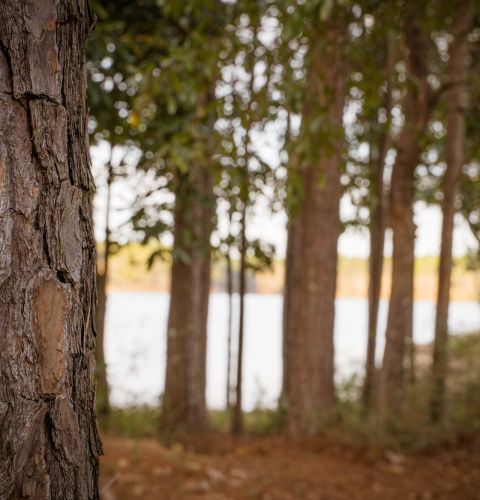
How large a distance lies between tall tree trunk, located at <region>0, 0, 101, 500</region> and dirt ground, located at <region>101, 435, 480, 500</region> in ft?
9.34

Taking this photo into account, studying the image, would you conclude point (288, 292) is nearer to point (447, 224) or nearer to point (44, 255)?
point (447, 224)

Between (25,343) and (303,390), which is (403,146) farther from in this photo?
(25,343)

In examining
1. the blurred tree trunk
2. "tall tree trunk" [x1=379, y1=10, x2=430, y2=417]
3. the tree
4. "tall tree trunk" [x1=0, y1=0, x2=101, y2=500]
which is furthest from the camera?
the blurred tree trunk

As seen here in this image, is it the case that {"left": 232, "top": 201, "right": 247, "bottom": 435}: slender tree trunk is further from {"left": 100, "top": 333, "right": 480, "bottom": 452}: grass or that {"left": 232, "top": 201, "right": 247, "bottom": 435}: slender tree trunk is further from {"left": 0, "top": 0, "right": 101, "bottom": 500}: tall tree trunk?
{"left": 0, "top": 0, "right": 101, "bottom": 500}: tall tree trunk

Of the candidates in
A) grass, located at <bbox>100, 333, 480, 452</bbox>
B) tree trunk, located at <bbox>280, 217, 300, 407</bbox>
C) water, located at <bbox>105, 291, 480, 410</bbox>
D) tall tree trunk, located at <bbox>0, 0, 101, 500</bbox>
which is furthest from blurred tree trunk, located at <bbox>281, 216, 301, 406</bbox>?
tall tree trunk, located at <bbox>0, 0, 101, 500</bbox>

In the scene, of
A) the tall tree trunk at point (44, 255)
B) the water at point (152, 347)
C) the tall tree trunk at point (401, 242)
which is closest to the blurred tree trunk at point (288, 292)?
the water at point (152, 347)

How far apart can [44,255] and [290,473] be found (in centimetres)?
424

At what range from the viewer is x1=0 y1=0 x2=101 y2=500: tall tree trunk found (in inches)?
51.6

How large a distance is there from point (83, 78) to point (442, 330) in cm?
562

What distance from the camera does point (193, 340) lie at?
7.12m

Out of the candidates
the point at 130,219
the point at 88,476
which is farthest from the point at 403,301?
the point at 88,476

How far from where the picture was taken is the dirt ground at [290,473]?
4.36 metres

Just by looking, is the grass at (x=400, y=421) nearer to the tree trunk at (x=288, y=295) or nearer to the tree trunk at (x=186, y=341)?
the tree trunk at (x=186, y=341)

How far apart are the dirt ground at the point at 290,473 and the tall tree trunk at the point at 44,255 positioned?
2.85m
